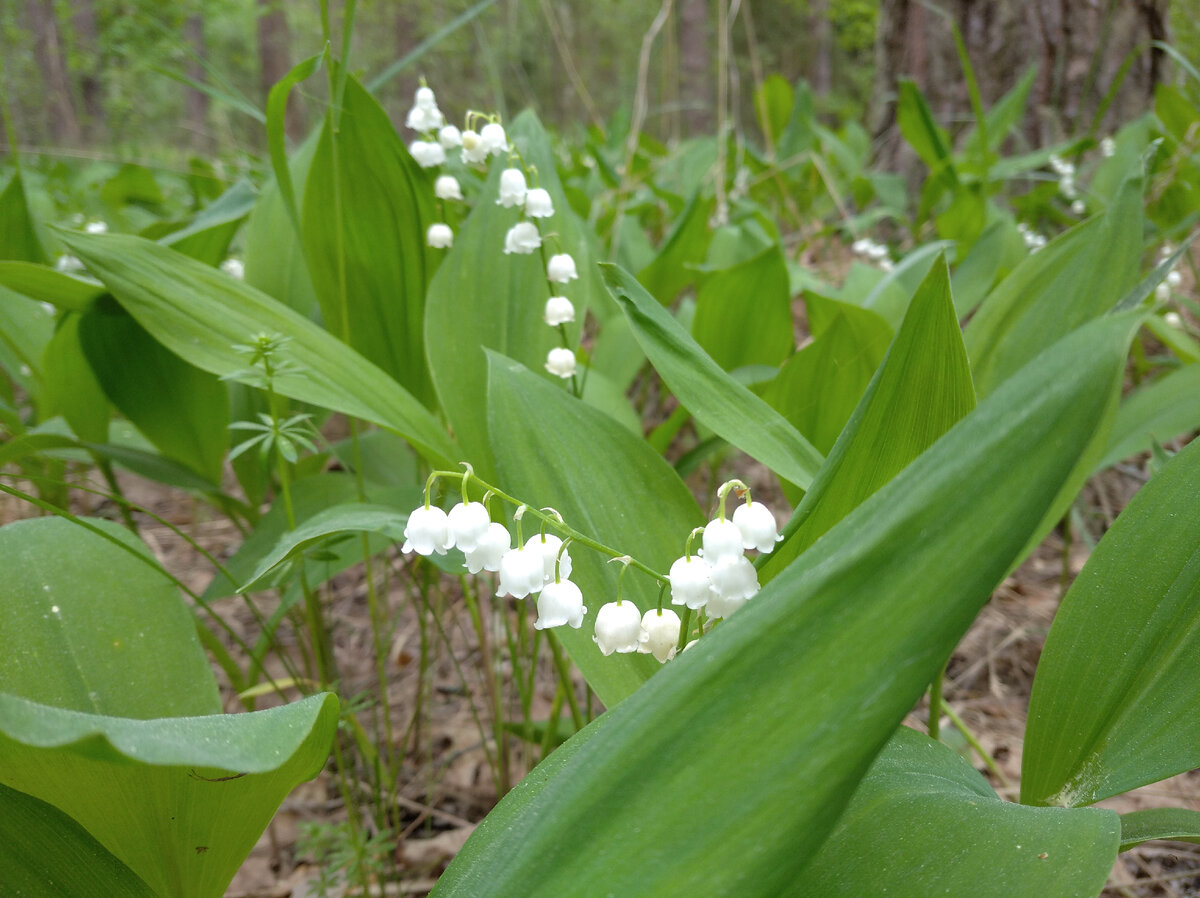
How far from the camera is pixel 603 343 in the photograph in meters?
1.84

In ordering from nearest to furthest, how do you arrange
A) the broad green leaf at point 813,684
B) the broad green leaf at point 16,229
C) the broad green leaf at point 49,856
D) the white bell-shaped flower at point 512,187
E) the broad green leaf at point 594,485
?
the broad green leaf at point 813,684, the broad green leaf at point 49,856, the broad green leaf at point 594,485, the white bell-shaped flower at point 512,187, the broad green leaf at point 16,229

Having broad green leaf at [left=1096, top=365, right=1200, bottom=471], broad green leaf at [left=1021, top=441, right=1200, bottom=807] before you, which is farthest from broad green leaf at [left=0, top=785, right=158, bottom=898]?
broad green leaf at [left=1096, top=365, right=1200, bottom=471]

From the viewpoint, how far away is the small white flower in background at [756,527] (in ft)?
2.22

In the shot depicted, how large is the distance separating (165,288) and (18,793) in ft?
2.29

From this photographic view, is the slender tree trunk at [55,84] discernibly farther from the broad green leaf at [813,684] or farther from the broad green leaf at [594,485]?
the broad green leaf at [813,684]

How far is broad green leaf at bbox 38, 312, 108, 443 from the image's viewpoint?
1.46 meters

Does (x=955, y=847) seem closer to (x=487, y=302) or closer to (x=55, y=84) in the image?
(x=487, y=302)

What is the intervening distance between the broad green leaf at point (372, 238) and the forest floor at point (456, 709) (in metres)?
0.45

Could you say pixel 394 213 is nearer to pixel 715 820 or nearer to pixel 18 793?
pixel 18 793

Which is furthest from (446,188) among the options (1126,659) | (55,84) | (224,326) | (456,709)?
(55,84)

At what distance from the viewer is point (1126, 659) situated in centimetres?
75

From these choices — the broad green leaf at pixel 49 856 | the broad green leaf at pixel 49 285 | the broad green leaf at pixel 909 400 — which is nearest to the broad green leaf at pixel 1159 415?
the broad green leaf at pixel 909 400

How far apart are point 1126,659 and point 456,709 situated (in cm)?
Result: 138

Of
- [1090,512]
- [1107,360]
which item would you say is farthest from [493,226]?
[1090,512]
